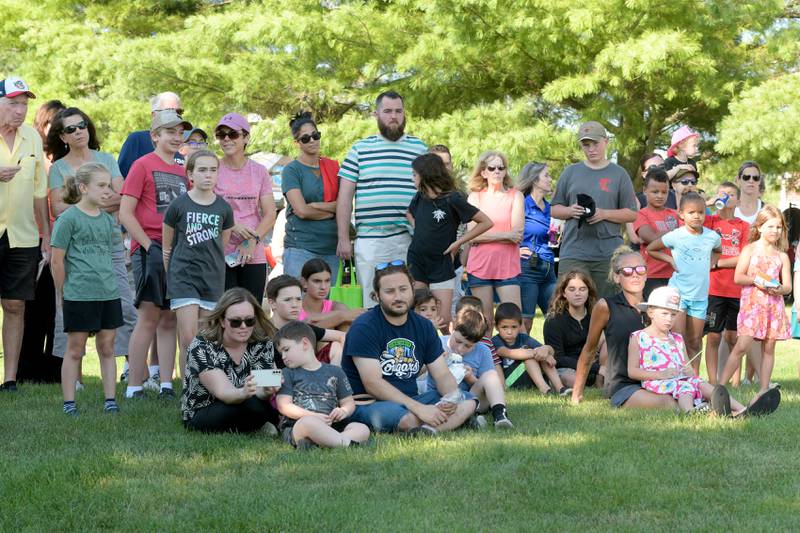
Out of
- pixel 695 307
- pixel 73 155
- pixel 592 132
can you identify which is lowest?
pixel 695 307

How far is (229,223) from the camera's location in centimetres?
780

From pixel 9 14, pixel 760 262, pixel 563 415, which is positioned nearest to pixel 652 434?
pixel 563 415

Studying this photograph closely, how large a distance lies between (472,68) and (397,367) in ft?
35.7

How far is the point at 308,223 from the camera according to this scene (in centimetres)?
865

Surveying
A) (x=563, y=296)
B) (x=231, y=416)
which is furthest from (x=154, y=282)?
(x=563, y=296)

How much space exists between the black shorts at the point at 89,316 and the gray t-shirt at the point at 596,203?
367 centimetres

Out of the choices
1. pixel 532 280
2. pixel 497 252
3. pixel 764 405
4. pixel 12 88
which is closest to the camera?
pixel 764 405

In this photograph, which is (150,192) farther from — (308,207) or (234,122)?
(308,207)

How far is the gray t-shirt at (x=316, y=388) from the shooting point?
6.37m

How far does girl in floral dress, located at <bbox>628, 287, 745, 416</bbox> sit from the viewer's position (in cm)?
739

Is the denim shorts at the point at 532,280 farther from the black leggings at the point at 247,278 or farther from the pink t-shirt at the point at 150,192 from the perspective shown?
the pink t-shirt at the point at 150,192

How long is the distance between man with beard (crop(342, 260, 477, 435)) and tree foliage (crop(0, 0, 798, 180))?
8936 millimetres

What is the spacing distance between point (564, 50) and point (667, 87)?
1525 millimetres

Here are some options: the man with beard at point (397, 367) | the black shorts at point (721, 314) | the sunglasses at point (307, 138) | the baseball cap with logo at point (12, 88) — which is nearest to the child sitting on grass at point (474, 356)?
the man with beard at point (397, 367)
